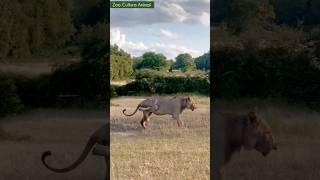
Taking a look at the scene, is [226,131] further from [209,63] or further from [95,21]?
[95,21]

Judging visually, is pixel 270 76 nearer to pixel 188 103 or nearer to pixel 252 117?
pixel 252 117

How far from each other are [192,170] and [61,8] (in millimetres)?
2023

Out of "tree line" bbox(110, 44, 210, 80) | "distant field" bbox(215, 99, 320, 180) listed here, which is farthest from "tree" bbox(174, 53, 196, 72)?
"distant field" bbox(215, 99, 320, 180)

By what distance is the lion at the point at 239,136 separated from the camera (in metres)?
6.68

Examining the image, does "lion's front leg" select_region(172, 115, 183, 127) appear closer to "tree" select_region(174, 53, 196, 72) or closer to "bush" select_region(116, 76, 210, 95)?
"bush" select_region(116, 76, 210, 95)

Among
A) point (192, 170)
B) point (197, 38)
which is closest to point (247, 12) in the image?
point (197, 38)

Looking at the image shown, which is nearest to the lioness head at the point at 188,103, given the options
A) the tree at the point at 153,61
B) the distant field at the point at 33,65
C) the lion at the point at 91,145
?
the tree at the point at 153,61

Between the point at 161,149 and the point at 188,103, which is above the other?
the point at 188,103

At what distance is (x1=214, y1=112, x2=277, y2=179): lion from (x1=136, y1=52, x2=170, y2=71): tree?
2.41 feet

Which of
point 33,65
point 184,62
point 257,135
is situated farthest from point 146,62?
point 257,135

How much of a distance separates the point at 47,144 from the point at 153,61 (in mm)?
1317

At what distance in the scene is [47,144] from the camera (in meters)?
6.73

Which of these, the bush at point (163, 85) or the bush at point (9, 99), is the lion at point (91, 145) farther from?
the bush at point (9, 99)

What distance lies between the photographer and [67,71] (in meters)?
6.73
